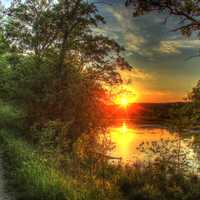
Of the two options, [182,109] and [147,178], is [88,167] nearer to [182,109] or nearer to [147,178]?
[147,178]

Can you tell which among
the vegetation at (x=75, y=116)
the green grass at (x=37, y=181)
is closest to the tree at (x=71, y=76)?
the vegetation at (x=75, y=116)

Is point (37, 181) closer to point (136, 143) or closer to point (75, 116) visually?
point (75, 116)

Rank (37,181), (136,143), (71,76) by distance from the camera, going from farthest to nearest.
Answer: (136,143), (71,76), (37,181)

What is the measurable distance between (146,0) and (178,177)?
35.7 ft

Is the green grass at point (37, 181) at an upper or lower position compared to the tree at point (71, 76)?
lower

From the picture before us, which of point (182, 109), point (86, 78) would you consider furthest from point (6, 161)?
point (86, 78)

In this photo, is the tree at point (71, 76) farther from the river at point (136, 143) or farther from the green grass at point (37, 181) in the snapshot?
the green grass at point (37, 181)

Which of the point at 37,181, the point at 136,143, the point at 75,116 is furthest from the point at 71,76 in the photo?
the point at 136,143

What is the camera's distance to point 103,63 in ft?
74.9

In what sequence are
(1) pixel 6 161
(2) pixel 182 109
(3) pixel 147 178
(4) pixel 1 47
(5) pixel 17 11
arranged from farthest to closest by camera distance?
1. (4) pixel 1 47
2. (5) pixel 17 11
3. (3) pixel 147 178
4. (1) pixel 6 161
5. (2) pixel 182 109

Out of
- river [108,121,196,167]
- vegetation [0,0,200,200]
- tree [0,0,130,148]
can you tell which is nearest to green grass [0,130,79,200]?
vegetation [0,0,200,200]

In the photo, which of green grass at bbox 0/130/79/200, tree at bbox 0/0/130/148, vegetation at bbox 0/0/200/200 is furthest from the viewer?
tree at bbox 0/0/130/148

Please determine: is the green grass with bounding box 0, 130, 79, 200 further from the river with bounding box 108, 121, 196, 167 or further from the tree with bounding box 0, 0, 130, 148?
the tree with bounding box 0, 0, 130, 148

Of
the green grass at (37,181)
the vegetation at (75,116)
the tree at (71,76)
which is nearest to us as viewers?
the green grass at (37,181)
